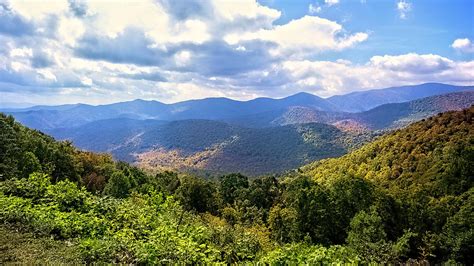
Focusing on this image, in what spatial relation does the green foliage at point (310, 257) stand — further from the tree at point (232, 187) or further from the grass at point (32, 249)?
the tree at point (232, 187)

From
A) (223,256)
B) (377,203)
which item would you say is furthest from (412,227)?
(223,256)

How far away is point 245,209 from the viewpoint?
5509cm

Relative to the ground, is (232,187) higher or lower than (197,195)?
lower

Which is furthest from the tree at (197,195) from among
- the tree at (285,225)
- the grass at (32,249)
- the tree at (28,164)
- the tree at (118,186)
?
the grass at (32,249)

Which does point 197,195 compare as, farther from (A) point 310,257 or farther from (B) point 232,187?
(A) point 310,257

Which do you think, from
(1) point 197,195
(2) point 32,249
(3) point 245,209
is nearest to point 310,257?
(2) point 32,249

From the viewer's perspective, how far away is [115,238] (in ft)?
29.3

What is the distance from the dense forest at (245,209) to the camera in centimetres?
865

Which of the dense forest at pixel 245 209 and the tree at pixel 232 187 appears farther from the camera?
the tree at pixel 232 187

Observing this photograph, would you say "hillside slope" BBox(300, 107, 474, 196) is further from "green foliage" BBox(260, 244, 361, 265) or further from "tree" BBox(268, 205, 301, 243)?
"green foliage" BBox(260, 244, 361, 265)

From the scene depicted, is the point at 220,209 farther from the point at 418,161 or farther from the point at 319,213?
the point at 418,161

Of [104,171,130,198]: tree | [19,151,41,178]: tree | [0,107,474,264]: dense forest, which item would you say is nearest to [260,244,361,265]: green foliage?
[0,107,474,264]: dense forest

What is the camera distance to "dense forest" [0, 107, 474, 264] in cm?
865

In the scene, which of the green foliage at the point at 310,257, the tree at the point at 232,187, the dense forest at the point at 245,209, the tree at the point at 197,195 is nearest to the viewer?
the green foliage at the point at 310,257
